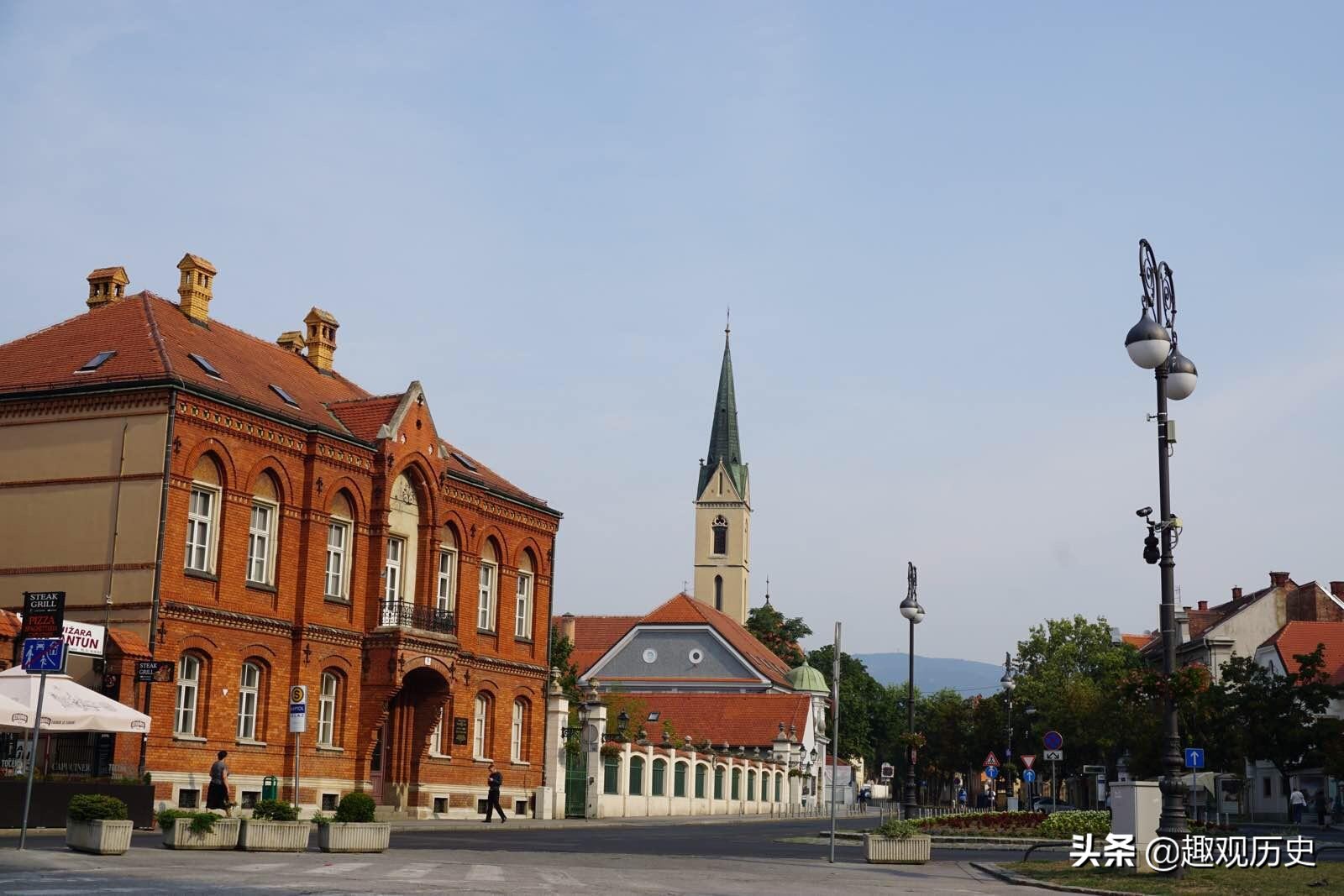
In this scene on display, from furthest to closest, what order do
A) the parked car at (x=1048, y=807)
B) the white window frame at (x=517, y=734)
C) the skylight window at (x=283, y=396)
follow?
Answer: the parked car at (x=1048, y=807) < the white window frame at (x=517, y=734) < the skylight window at (x=283, y=396)

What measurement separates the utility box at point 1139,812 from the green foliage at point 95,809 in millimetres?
14108

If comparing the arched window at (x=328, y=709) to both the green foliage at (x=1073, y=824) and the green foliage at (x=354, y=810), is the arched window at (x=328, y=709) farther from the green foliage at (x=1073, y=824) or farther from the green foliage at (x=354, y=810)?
the green foliage at (x=1073, y=824)

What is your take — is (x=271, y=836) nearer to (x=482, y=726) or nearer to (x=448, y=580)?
(x=448, y=580)

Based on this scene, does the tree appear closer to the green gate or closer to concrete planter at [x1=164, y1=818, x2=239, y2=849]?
the green gate

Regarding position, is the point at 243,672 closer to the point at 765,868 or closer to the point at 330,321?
the point at 330,321

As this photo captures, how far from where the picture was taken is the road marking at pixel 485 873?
1794 centimetres

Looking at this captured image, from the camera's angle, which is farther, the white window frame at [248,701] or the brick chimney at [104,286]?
the brick chimney at [104,286]

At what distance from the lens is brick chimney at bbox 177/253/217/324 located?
40906 millimetres

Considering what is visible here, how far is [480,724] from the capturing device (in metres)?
46.2

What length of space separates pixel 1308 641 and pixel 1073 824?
46.1 meters

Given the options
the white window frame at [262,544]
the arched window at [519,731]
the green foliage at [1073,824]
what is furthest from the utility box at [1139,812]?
the arched window at [519,731]

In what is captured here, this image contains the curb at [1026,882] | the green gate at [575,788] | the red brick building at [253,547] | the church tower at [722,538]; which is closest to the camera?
the curb at [1026,882]

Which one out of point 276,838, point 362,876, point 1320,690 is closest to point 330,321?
point 276,838

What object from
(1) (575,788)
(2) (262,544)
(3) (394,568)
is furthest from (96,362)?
(1) (575,788)
